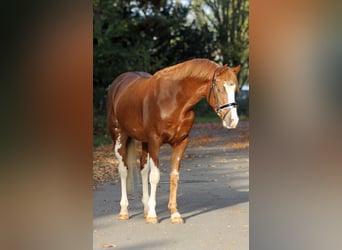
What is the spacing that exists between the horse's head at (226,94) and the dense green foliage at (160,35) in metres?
12.1

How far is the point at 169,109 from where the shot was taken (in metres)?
6.34

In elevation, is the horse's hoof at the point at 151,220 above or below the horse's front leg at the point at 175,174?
below

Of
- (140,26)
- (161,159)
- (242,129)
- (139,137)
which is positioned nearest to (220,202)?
(139,137)

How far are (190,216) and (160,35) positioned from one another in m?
19.3

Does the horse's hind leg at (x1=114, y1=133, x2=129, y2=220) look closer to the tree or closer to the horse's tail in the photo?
the horse's tail

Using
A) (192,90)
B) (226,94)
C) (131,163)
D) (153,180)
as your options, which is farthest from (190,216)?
(226,94)

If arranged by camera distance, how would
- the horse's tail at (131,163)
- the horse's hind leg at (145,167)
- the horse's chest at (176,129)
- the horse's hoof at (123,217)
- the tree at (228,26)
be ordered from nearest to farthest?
the horse's chest at (176,129) → the horse's hoof at (123,217) → the horse's hind leg at (145,167) → the horse's tail at (131,163) → the tree at (228,26)

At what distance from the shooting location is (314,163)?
2092 millimetres

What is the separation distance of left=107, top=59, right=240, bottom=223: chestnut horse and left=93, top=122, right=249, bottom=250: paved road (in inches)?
12.2

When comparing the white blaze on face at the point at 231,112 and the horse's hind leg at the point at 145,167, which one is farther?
the horse's hind leg at the point at 145,167

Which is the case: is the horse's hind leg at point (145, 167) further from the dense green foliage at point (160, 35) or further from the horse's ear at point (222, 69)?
the dense green foliage at point (160, 35)

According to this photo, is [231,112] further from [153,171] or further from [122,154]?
[122,154]

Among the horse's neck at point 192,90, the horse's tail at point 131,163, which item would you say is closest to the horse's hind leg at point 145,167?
the horse's tail at point 131,163

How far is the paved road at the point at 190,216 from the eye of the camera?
564cm
